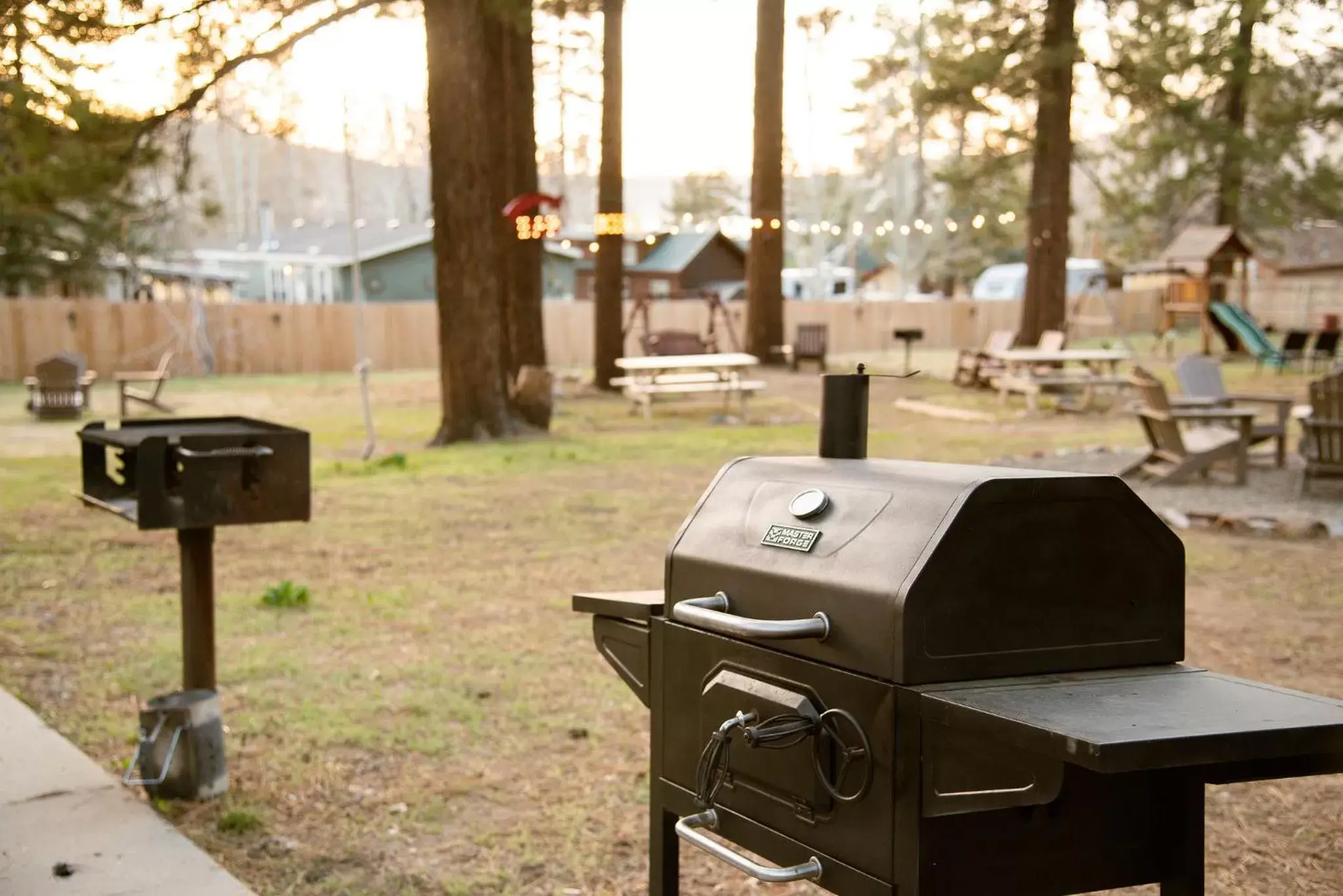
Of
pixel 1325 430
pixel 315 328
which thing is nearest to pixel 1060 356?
pixel 1325 430

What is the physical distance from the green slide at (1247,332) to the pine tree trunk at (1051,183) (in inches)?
180

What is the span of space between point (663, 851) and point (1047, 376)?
57.0 feet

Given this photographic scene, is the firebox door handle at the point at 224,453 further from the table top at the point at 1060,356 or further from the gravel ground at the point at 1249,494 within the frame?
the table top at the point at 1060,356

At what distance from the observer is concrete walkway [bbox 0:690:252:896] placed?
3.25 m

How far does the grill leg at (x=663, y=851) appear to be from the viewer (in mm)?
2717

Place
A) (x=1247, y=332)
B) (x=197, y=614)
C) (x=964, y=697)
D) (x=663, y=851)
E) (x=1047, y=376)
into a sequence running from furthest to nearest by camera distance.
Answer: (x=1247, y=332), (x=1047, y=376), (x=197, y=614), (x=663, y=851), (x=964, y=697)

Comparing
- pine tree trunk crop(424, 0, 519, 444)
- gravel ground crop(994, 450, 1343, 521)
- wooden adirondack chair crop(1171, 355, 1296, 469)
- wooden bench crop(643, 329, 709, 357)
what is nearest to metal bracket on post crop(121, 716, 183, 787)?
gravel ground crop(994, 450, 1343, 521)

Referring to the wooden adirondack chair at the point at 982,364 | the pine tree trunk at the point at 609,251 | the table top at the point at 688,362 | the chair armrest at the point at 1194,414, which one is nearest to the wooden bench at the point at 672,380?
the table top at the point at 688,362

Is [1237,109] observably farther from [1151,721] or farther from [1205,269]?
[1151,721]

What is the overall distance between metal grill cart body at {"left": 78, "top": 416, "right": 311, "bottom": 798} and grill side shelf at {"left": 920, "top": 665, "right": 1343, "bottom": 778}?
2851mm

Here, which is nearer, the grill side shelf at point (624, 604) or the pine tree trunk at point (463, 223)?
the grill side shelf at point (624, 604)

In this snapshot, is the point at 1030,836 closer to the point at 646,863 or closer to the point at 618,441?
the point at 646,863

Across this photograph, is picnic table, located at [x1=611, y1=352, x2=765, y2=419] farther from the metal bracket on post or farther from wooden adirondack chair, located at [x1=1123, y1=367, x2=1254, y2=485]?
the metal bracket on post

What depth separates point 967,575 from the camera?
2078 mm
